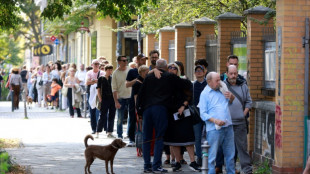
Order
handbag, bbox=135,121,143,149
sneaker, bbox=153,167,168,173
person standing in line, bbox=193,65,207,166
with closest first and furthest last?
sneaker, bbox=153,167,168,173 < person standing in line, bbox=193,65,207,166 < handbag, bbox=135,121,143,149

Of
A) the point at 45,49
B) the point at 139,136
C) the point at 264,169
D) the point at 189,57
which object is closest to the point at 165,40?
the point at 189,57

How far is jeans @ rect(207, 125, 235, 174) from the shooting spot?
11.0 meters

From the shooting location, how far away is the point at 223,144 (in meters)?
11.2

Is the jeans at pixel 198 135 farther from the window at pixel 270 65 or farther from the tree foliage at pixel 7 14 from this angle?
the tree foliage at pixel 7 14

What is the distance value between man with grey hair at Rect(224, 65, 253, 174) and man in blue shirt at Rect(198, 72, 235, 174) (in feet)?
1.51

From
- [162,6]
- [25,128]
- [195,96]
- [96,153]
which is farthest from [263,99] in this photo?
[162,6]

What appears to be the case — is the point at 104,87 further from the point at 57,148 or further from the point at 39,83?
the point at 39,83

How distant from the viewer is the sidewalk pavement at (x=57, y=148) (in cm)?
1320

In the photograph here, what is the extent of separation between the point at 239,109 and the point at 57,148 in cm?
618

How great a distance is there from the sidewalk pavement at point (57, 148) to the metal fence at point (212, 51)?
8.65ft

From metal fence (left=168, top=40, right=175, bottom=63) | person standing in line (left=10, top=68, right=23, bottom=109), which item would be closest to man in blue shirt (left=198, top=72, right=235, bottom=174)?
metal fence (left=168, top=40, right=175, bottom=63)

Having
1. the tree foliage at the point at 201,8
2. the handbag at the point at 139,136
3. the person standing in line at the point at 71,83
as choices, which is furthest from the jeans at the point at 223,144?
the person standing in line at the point at 71,83

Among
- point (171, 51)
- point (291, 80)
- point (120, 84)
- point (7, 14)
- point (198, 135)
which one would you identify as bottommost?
point (198, 135)

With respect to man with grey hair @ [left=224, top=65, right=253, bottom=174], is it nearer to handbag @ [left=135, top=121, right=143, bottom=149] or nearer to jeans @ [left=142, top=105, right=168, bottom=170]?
jeans @ [left=142, top=105, right=168, bottom=170]
